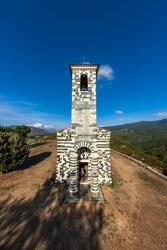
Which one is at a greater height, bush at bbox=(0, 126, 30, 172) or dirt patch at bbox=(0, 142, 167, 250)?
bush at bbox=(0, 126, 30, 172)

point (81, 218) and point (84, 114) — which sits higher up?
point (84, 114)

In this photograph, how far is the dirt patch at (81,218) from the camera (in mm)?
6430

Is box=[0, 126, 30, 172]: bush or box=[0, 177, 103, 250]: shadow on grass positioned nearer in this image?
box=[0, 177, 103, 250]: shadow on grass

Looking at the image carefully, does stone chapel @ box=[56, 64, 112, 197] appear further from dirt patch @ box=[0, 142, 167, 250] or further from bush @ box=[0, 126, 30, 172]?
bush @ box=[0, 126, 30, 172]

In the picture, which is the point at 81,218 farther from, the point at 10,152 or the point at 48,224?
the point at 10,152

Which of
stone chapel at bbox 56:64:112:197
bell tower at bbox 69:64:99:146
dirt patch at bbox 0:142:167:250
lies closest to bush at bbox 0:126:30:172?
dirt patch at bbox 0:142:167:250

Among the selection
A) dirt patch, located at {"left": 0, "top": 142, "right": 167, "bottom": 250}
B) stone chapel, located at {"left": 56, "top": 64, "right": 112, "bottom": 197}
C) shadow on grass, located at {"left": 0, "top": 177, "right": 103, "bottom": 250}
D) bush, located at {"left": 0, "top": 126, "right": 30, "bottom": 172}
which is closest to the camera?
shadow on grass, located at {"left": 0, "top": 177, "right": 103, "bottom": 250}

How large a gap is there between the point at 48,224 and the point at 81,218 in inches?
109

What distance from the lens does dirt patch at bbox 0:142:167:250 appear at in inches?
253

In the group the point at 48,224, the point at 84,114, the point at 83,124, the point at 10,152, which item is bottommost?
the point at 48,224

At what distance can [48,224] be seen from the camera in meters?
7.45

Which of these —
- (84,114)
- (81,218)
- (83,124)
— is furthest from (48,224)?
(84,114)

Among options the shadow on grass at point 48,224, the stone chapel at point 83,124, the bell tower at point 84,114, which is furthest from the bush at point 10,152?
the bell tower at point 84,114

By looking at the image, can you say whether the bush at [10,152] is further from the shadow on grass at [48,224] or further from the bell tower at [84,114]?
the bell tower at [84,114]
